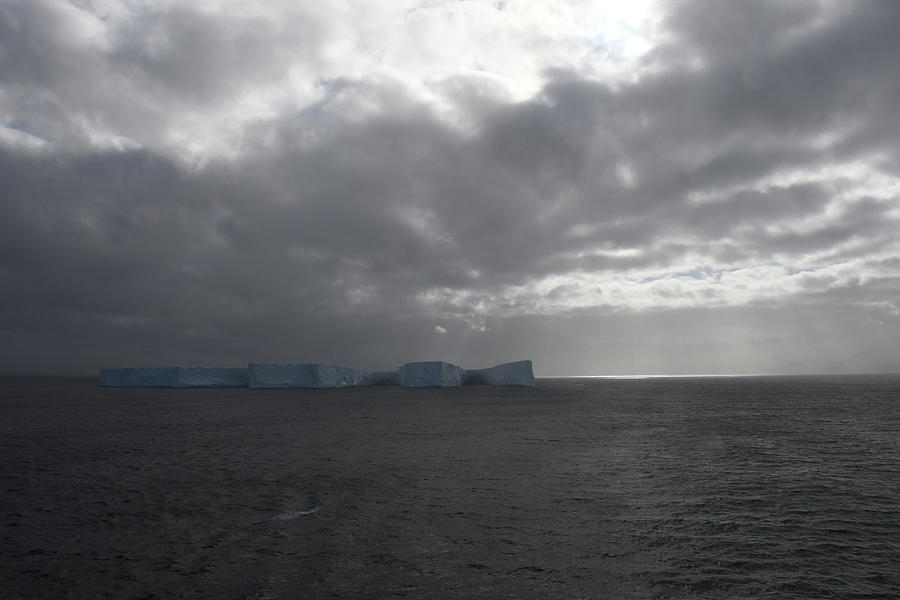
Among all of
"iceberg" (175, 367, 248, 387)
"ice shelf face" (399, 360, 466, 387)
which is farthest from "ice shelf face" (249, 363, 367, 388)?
"ice shelf face" (399, 360, 466, 387)

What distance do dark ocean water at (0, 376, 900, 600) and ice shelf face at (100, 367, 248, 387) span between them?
5895cm

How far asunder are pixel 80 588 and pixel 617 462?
13.3 m

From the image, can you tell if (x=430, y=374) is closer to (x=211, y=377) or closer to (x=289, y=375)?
(x=289, y=375)

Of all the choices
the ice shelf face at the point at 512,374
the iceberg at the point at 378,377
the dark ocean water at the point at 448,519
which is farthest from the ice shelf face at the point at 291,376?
the dark ocean water at the point at 448,519

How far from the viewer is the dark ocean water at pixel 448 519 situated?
6.89m

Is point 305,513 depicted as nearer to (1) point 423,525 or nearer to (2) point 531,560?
(1) point 423,525

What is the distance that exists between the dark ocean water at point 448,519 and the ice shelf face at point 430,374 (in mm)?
56234

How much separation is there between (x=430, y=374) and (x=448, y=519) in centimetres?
6826

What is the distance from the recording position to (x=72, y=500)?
37.2 feet

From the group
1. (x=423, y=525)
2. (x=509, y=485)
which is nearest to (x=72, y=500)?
(x=423, y=525)

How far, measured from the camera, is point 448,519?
976 centimetres

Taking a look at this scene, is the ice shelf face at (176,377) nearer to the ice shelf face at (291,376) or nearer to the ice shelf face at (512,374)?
the ice shelf face at (291,376)

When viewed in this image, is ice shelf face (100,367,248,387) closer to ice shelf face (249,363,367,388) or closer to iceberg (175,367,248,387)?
iceberg (175,367,248,387)

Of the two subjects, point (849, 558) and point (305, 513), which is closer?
point (849, 558)
